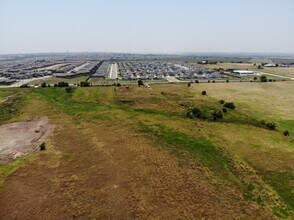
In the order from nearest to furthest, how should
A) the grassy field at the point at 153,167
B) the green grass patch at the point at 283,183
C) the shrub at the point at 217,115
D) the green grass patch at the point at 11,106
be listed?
the grassy field at the point at 153,167 < the green grass patch at the point at 283,183 < the shrub at the point at 217,115 < the green grass patch at the point at 11,106

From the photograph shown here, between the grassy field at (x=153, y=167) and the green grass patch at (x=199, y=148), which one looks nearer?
the grassy field at (x=153, y=167)

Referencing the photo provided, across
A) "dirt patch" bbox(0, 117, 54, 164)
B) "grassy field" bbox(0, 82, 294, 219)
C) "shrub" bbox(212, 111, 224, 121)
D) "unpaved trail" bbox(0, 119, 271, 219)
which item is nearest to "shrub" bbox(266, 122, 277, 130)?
"grassy field" bbox(0, 82, 294, 219)

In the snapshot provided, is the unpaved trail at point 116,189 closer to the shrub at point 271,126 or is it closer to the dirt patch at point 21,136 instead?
the dirt patch at point 21,136

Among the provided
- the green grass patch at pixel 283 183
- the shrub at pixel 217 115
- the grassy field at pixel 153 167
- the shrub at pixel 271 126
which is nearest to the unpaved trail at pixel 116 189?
the grassy field at pixel 153 167

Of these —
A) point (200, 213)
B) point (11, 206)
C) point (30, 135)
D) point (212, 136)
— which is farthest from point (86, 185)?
point (212, 136)

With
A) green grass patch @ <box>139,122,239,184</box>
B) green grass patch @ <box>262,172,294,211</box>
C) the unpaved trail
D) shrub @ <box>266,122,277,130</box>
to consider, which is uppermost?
shrub @ <box>266,122,277,130</box>

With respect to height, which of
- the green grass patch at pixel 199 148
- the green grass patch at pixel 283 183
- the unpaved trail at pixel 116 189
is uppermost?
the green grass patch at pixel 199 148

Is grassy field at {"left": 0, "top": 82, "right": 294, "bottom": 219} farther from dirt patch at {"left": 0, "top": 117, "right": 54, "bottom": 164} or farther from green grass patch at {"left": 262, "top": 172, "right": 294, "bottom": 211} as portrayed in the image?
dirt patch at {"left": 0, "top": 117, "right": 54, "bottom": 164}
